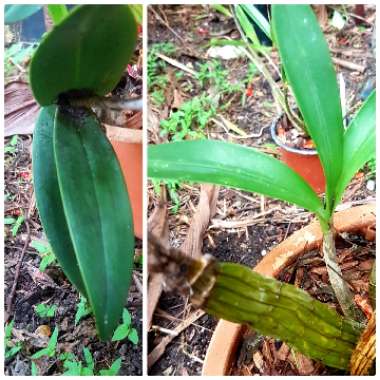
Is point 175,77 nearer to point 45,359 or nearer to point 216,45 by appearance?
point 216,45

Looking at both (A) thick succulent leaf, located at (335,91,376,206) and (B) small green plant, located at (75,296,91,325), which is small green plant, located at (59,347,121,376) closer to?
(B) small green plant, located at (75,296,91,325)

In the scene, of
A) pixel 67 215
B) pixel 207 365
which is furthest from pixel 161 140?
pixel 207 365

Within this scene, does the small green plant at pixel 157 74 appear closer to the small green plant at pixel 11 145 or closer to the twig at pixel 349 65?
the small green plant at pixel 11 145

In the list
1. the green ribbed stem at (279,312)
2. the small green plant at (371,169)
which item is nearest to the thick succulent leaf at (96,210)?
the green ribbed stem at (279,312)

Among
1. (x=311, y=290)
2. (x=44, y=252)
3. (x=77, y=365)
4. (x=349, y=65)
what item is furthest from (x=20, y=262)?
(x=349, y=65)

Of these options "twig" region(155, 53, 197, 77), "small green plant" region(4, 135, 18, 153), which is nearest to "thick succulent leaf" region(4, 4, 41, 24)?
"small green plant" region(4, 135, 18, 153)

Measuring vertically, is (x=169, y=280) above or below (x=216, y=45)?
below
